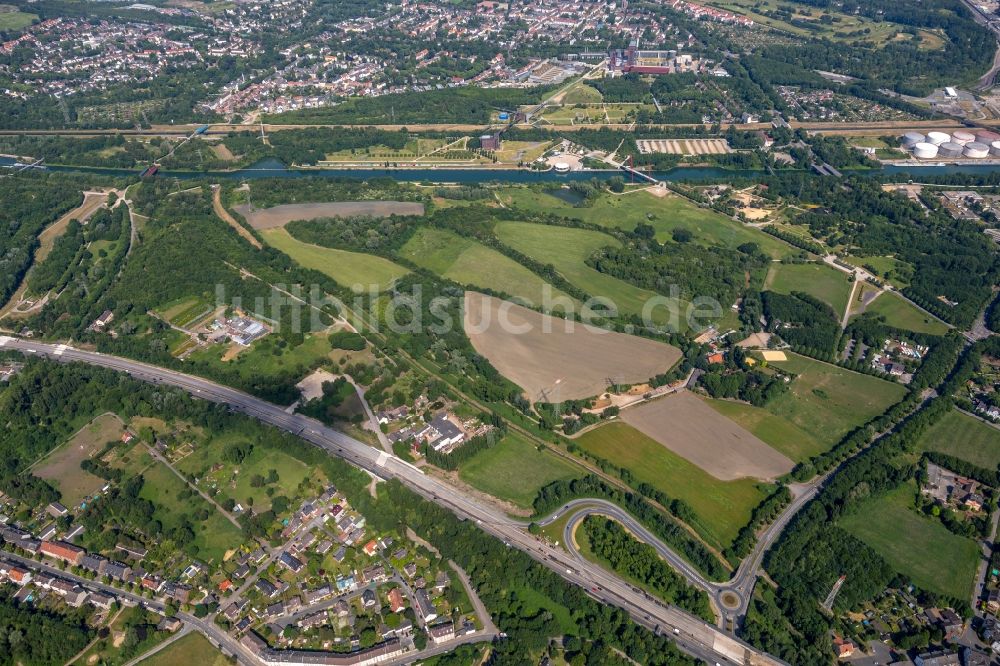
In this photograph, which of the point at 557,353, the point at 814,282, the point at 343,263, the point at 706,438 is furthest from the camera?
the point at 343,263

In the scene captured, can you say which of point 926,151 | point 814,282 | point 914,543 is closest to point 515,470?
point 914,543

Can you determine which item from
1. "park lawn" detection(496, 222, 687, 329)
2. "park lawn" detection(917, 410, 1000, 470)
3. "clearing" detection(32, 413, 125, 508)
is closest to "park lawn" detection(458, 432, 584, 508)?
"park lawn" detection(496, 222, 687, 329)

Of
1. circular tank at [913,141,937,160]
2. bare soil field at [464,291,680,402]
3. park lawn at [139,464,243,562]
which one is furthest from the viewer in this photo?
circular tank at [913,141,937,160]

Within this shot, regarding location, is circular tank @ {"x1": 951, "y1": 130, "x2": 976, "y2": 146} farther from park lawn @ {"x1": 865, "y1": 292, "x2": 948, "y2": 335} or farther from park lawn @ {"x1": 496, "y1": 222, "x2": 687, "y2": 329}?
park lawn @ {"x1": 496, "y1": 222, "x2": 687, "y2": 329}

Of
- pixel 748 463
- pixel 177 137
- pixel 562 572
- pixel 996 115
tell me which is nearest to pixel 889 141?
pixel 996 115

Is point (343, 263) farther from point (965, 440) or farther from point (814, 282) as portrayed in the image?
point (965, 440)

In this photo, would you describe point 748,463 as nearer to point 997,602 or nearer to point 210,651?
point 997,602
